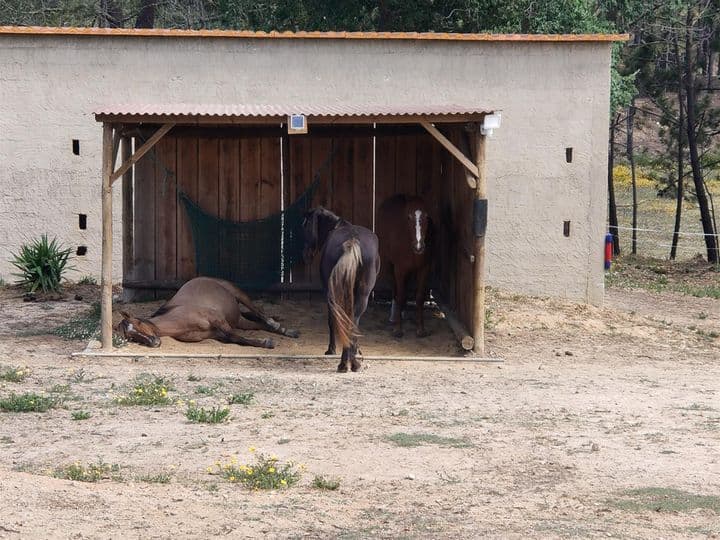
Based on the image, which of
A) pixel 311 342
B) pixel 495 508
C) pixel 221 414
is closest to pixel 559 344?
pixel 311 342

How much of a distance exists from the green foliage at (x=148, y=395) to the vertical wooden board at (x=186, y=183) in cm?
457

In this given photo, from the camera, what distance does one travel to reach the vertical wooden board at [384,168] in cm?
1409

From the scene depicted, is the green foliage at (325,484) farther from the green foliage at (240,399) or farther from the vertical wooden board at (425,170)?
the vertical wooden board at (425,170)

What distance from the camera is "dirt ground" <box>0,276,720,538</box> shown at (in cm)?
592

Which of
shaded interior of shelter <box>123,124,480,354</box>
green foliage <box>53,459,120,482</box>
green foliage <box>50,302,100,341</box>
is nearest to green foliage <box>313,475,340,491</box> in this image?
green foliage <box>53,459,120,482</box>

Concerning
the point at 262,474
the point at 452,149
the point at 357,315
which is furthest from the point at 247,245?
the point at 262,474

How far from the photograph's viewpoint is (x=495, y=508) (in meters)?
6.30

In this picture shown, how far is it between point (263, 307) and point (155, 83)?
359cm

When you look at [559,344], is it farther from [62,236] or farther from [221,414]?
[62,236]

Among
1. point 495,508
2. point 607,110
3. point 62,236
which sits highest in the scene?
point 607,110

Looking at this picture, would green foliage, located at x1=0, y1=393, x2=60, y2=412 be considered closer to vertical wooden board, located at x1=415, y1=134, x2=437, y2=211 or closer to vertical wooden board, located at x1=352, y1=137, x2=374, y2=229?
vertical wooden board, located at x1=352, y1=137, x2=374, y2=229

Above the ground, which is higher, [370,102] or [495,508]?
[370,102]

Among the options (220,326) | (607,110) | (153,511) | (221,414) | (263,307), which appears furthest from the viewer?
(607,110)

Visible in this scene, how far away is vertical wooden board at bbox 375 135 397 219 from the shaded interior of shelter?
0.01 metres
